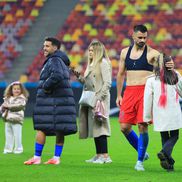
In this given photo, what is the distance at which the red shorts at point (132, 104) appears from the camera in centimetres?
1108

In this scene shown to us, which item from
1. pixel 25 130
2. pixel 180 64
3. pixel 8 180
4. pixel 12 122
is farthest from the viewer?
pixel 180 64

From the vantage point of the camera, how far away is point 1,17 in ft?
107

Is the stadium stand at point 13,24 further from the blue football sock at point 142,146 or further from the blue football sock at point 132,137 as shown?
the blue football sock at point 142,146

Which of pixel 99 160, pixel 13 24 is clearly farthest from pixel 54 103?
pixel 13 24

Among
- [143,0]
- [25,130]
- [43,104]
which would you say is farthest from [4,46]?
[43,104]

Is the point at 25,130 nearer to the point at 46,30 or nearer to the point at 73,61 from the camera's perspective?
the point at 73,61

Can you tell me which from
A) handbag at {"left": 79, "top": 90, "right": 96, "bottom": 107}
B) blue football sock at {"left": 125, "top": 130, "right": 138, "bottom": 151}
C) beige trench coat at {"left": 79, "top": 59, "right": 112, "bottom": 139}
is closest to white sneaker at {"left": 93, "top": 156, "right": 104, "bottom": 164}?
beige trench coat at {"left": 79, "top": 59, "right": 112, "bottom": 139}

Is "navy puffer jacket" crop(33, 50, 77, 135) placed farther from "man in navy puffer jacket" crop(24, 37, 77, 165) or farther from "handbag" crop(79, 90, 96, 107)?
"handbag" crop(79, 90, 96, 107)

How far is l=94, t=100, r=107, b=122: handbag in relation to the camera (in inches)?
475

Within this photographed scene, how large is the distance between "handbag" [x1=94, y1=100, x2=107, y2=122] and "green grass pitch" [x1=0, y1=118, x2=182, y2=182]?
2.33ft

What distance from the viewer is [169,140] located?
1052cm

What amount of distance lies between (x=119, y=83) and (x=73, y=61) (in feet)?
61.5

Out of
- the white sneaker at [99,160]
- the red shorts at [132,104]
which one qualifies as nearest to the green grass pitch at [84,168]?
the white sneaker at [99,160]

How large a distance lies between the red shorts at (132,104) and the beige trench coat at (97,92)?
1.01m
